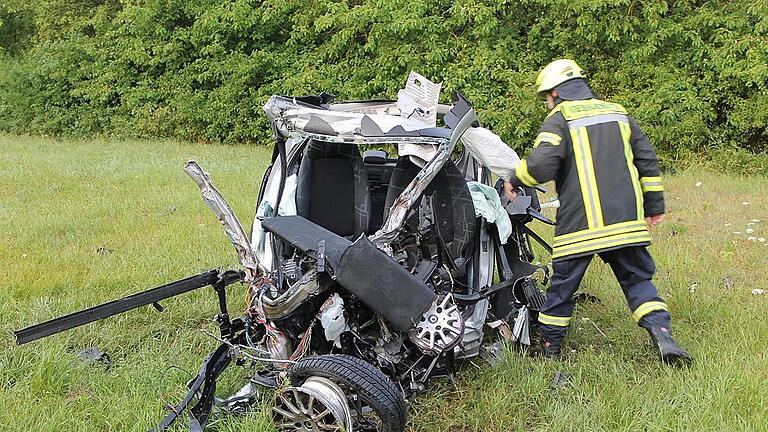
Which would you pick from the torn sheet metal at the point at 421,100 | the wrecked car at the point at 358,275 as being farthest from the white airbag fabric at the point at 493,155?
the torn sheet metal at the point at 421,100

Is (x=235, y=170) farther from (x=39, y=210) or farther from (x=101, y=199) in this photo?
(x=39, y=210)

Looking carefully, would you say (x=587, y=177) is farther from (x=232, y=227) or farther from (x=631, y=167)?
(x=232, y=227)

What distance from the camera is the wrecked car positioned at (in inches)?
106

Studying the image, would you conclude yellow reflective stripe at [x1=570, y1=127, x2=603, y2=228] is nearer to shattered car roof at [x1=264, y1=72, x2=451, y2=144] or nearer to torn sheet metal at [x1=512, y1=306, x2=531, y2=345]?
torn sheet metal at [x1=512, y1=306, x2=531, y2=345]

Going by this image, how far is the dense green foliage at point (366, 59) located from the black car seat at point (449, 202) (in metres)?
8.79

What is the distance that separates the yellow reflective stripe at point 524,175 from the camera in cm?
349

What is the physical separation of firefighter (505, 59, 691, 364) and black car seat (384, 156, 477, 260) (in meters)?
0.31

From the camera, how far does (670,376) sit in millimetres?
3277

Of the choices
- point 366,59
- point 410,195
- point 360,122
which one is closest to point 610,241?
point 410,195

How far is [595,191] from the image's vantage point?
3430 mm

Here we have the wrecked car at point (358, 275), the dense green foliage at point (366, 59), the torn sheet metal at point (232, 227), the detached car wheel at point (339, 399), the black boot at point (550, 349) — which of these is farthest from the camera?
the dense green foliage at point (366, 59)

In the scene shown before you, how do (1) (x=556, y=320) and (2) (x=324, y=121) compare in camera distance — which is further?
(1) (x=556, y=320)

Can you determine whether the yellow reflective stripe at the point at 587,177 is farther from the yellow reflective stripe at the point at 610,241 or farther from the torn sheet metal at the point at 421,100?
the torn sheet metal at the point at 421,100

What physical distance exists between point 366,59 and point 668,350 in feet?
36.8
